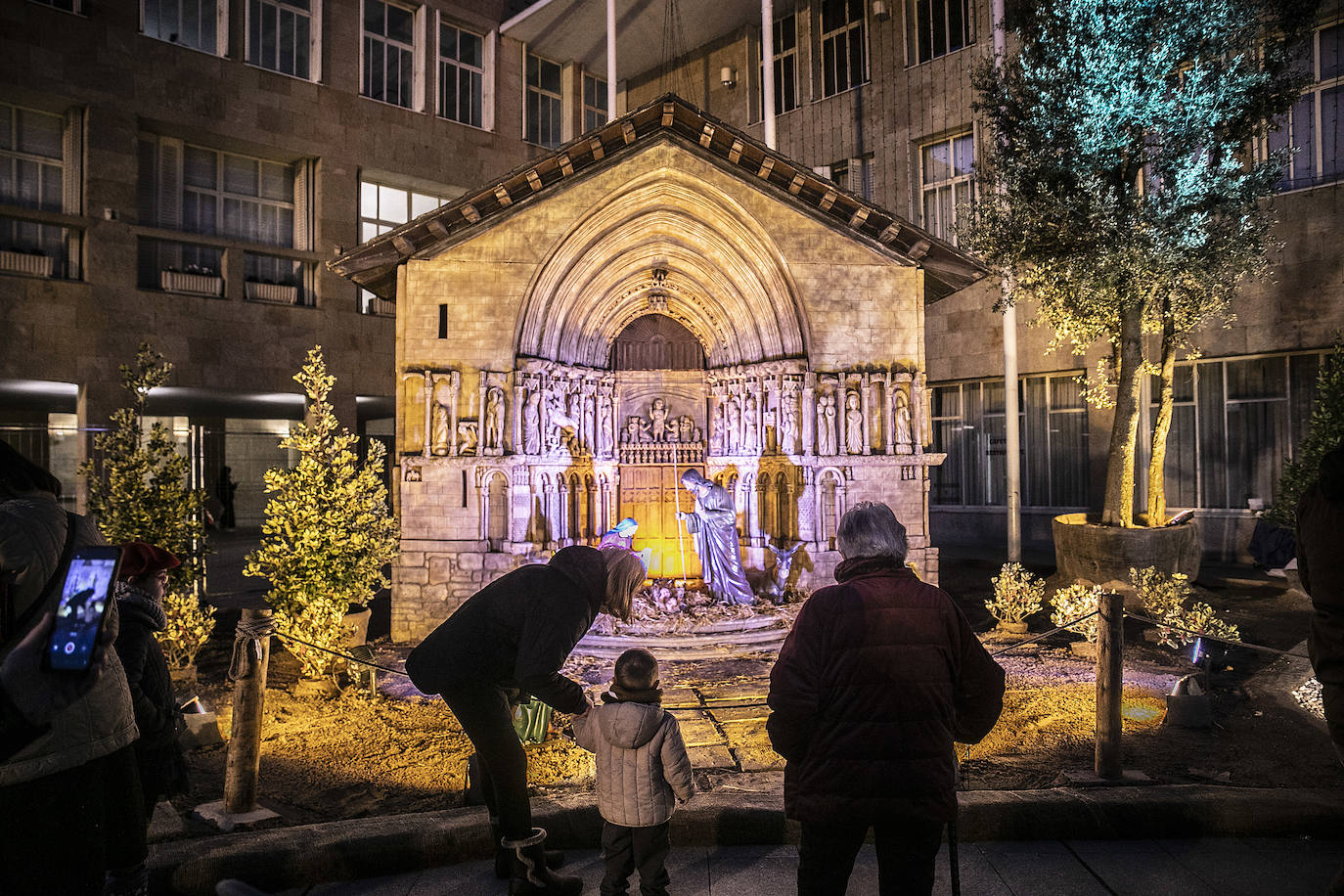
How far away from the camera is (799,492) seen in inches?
385

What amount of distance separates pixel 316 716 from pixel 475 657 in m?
4.03

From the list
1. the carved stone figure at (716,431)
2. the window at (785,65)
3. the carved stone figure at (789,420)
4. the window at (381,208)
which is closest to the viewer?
the carved stone figure at (789,420)

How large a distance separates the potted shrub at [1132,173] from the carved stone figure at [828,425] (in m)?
3.38

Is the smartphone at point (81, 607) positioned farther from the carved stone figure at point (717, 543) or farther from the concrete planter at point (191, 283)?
the concrete planter at point (191, 283)

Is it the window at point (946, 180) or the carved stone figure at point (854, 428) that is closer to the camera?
the carved stone figure at point (854, 428)

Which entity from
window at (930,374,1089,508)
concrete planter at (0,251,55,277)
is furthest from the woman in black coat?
window at (930,374,1089,508)

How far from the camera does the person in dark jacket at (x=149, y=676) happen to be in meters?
3.03

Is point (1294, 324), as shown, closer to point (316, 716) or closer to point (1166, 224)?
point (1166, 224)

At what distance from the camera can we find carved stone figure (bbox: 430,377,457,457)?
908cm

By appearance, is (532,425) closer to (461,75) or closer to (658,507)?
(658,507)

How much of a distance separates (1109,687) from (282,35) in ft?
54.4

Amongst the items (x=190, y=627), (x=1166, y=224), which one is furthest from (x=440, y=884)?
(x=1166, y=224)

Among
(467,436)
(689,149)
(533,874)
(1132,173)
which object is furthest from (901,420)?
(533,874)

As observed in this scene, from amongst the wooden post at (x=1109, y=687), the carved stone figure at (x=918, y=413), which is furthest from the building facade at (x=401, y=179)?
the wooden post at (x=1109, y=687)
